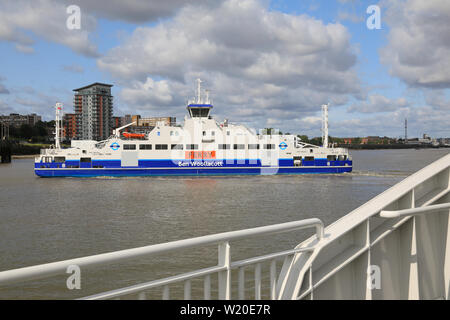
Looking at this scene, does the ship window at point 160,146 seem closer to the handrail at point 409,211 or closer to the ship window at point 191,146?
the ship window at point 191,146

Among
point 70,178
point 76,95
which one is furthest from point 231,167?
point 76,95

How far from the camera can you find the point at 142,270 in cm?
840

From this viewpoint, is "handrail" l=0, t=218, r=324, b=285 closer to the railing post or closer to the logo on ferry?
the railing post

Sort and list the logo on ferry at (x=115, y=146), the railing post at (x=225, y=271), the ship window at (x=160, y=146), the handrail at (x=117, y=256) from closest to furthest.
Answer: the handrail at (x=117, y=256) → the railing post at (x=225, y=271) → the logo on ferry at (x=115, y=146) → the ship window at (x=160, y=146)

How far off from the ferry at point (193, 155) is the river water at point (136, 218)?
5.22 metres

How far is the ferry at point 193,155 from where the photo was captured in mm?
34094

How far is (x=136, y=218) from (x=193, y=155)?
19.8m

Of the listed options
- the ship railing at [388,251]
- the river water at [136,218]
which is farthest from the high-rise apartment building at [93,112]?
the ship railing at [388,251]

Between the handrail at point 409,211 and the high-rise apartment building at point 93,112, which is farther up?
the high-rise apartment building at point 93,112

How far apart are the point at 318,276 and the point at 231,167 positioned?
32407 millimetres

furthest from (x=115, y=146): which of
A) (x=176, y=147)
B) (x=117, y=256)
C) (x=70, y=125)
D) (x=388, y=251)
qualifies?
(x=70, y=125)

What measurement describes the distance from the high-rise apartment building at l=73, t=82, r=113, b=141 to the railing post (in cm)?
13631
